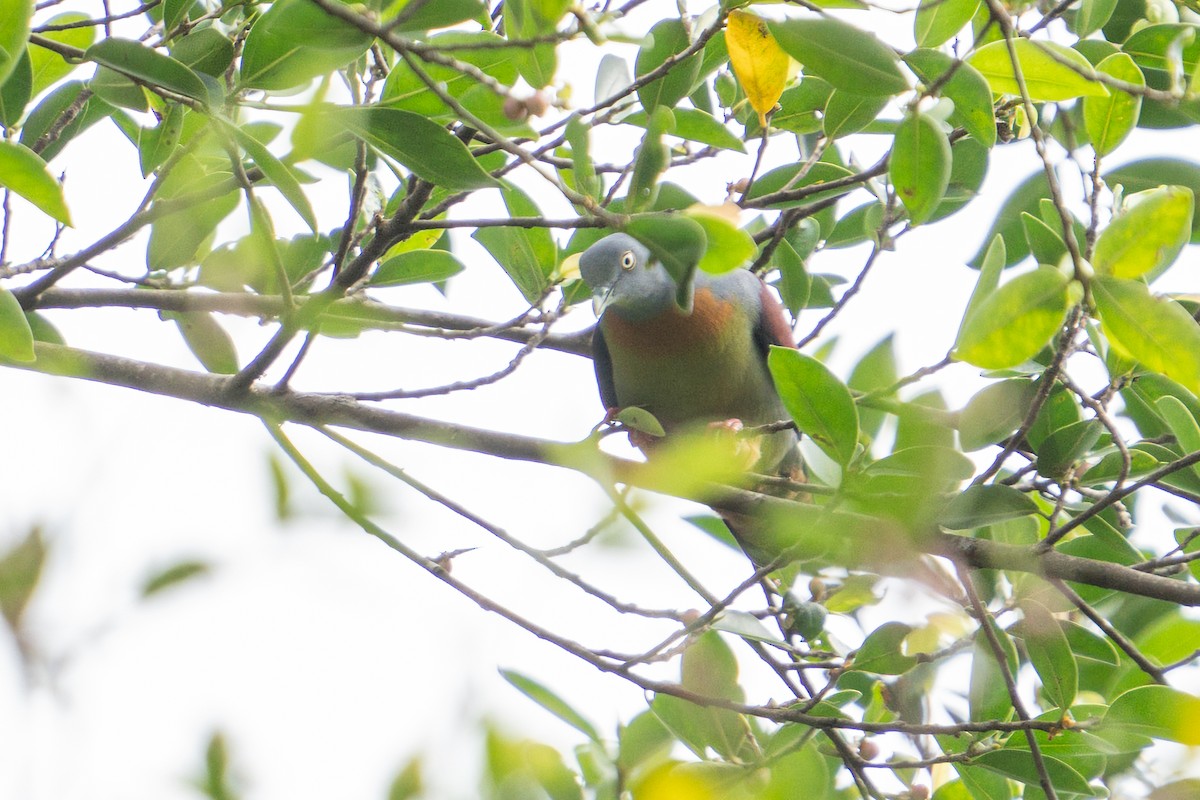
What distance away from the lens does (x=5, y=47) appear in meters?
2.07

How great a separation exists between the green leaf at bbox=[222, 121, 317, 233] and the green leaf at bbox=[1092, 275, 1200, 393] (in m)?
1.43

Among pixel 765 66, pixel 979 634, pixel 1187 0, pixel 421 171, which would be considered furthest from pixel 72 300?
pixel 1187 0

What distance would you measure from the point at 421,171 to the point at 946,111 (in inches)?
59.4

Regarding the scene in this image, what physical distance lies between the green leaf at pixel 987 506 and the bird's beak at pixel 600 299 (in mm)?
1617

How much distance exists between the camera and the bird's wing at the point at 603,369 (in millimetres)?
4954

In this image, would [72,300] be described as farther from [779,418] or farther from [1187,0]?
[1187,0]

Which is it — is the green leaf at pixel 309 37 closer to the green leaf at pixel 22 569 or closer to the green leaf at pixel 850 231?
the green leaf at pixel 22 569

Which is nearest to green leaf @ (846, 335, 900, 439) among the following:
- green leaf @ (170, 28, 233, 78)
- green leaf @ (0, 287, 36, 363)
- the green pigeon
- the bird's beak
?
the bird's beak

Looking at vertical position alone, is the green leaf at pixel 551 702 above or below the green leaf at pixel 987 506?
above

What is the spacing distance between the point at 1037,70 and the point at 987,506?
3.25 feet

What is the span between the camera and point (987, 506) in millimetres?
2686

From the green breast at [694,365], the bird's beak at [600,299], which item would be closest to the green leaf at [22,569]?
the bird's beak at [600,299]

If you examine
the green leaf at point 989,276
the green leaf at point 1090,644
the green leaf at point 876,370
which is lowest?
A: the green leaf at point 1090,644

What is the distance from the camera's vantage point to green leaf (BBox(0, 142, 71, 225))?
2.08 meters
